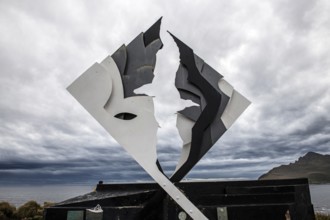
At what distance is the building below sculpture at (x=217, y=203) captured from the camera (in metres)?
5.26

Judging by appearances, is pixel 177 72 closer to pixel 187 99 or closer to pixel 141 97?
pixel 187 99

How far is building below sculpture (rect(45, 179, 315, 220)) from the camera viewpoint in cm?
526

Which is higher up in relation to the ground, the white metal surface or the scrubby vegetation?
the white metal surface

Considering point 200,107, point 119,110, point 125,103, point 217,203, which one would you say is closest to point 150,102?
point 125,103

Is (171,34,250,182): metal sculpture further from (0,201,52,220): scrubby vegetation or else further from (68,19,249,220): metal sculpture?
(0,201,52,220): scrubby vegetation

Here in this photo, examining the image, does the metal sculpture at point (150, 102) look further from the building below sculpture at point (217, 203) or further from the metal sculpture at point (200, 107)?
the building below sculpture at point (217, 203)

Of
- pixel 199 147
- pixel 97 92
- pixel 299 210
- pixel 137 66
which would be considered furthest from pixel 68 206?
pixel 299 210

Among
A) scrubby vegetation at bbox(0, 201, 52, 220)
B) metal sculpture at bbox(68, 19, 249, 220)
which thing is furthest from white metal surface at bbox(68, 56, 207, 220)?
scrubby vegetation at bbox(0, 201, 52, 220)

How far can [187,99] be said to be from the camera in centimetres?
697

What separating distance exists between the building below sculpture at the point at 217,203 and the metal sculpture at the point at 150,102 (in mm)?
359

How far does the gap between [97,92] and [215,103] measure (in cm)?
250

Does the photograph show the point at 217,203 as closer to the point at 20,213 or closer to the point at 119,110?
the point at 119,110

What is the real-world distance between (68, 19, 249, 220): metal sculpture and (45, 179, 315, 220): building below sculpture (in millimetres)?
359

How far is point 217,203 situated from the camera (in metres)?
5.66
